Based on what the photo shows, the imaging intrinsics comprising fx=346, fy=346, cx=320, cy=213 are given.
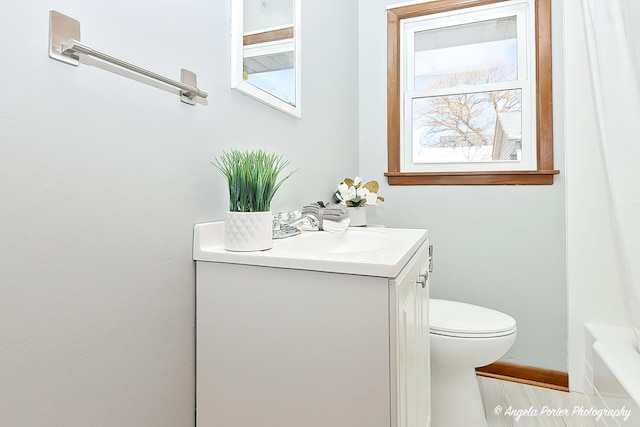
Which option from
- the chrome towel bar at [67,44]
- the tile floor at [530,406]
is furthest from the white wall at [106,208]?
the tile floor at [530,406]

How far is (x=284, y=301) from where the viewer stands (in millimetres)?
714

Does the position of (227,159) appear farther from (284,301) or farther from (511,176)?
(511,176)

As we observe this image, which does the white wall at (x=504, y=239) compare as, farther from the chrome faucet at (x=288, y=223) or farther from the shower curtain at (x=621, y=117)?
the chrome faucet at (x=288, y=223)

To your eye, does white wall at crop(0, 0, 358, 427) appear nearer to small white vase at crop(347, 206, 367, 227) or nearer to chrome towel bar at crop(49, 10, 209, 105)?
chrome towel bar at crop(49, 10, 209, 105)

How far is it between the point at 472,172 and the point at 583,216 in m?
0.55

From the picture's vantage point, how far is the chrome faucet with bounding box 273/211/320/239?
3.48 ft

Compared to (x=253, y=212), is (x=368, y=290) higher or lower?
lower

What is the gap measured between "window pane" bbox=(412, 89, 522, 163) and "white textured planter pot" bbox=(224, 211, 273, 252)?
146 centimetres

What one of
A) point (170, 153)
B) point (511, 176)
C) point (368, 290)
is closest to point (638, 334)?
point (511, 176)

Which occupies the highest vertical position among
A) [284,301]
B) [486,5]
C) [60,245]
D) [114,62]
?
[486,5]

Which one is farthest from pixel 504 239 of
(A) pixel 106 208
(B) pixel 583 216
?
(A) pixel 106 208

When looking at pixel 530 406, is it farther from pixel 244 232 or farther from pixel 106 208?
pixel 106 208

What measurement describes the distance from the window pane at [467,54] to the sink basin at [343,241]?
1.25 m

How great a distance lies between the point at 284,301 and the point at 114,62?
1.78 ft
